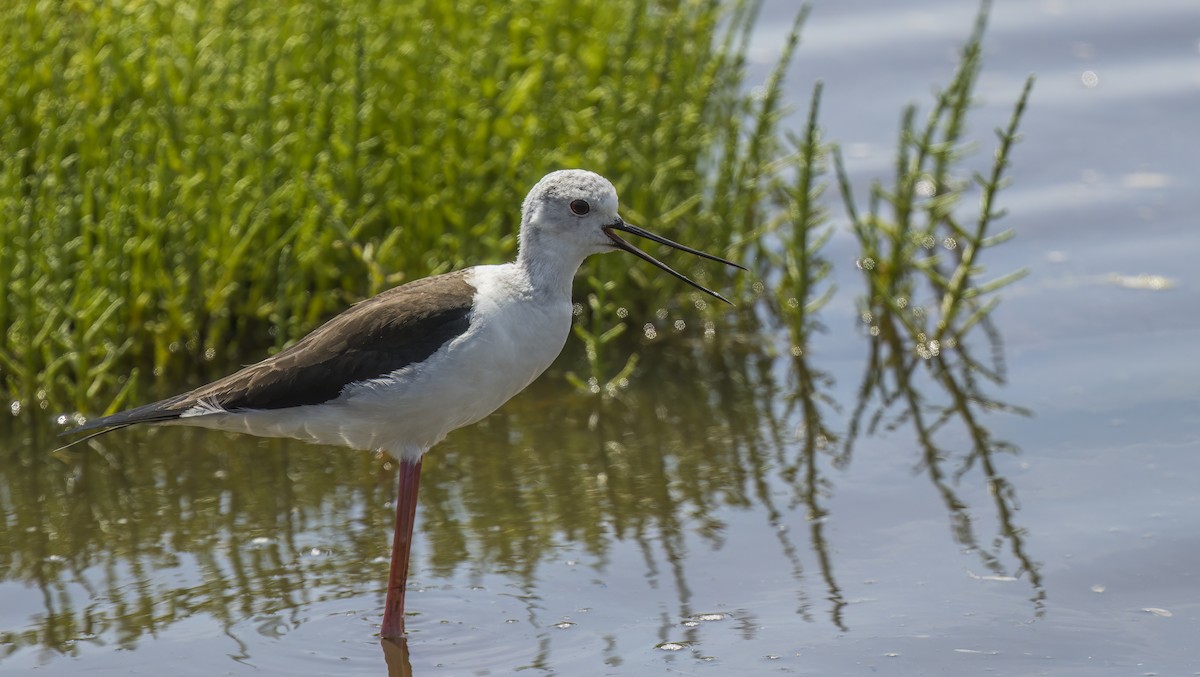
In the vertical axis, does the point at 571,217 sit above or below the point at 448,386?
above

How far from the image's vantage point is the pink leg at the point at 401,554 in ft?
16.5

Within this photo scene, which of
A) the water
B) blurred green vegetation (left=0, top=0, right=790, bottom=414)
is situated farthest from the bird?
blurred green vegetation (left=0, top=0, right=790, bottom=414)

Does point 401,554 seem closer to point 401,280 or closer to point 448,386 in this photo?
point 448,386

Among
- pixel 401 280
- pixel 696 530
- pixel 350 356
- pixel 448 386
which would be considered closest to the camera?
pixel 448 386

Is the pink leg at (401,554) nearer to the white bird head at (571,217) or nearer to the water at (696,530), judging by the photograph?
the water at (696,530)

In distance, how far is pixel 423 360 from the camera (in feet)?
16.4

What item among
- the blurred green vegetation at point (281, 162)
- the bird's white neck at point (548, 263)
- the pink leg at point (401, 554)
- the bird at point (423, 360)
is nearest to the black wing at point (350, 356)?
the bird at point (423, 360)

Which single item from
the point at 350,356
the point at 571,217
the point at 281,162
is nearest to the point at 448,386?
the point at 350,356

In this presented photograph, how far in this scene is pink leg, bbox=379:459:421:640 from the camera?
5039 millimetres

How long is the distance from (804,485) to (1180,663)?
1700 millimetres

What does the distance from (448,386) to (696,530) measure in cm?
128

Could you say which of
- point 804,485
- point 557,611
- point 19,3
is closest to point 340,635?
point 557,611

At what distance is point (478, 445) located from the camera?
6.59 meters

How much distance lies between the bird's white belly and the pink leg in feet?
0.23
